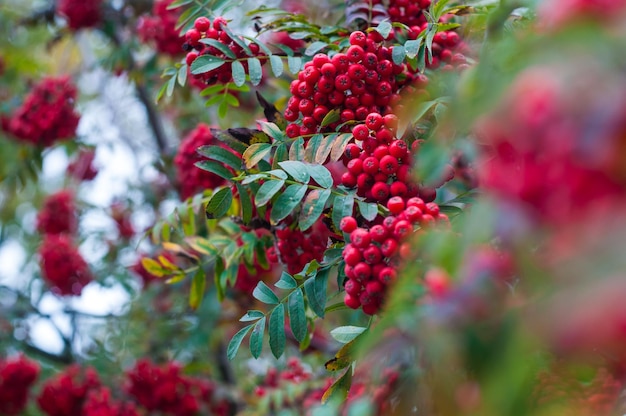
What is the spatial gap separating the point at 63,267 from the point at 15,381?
786 millimetres

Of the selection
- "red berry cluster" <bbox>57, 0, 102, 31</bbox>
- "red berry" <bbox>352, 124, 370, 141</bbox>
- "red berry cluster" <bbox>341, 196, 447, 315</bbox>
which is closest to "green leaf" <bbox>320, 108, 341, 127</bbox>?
"red berry" <bbox>352, 124, 370, 141</bbox>

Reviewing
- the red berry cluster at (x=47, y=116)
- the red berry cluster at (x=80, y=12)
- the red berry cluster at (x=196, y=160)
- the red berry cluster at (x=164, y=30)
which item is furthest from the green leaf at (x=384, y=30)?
the red berry cluster at (x=80, y=12)

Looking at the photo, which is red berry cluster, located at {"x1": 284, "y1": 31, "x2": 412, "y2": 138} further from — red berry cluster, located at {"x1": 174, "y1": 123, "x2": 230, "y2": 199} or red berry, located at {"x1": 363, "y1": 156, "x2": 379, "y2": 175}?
red berry cluster, located at {"x1": 174, "y1": 123, "x2": 230, "y2": 199}

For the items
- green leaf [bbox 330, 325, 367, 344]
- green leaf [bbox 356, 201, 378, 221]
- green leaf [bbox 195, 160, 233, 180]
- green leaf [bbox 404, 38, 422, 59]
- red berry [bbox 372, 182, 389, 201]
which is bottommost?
green leaf [bbox 330, 325, 367, 344]

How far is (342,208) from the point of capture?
1487mm

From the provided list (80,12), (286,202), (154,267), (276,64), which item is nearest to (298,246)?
(286,202)

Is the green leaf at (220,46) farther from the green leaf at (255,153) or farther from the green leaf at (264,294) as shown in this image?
the green leaf at (264,294)

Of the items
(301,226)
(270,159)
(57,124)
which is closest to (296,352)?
(57,124)

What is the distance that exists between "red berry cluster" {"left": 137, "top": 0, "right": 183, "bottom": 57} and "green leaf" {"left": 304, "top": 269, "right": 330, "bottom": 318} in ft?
7.05

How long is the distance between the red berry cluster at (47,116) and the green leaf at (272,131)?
2.21 meters

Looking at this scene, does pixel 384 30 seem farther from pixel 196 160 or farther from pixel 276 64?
pixel 196 160

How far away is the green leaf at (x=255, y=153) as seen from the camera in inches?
68.7

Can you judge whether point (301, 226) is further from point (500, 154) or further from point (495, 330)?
point (495, 330)

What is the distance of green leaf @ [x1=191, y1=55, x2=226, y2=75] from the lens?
1801 millimetres
